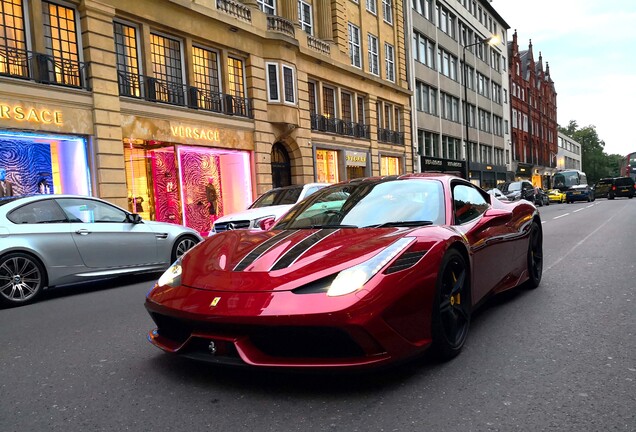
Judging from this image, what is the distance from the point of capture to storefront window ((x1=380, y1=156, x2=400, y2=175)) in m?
30.5

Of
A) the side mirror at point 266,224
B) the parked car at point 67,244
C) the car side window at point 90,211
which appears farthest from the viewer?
the car side window at point 90,211

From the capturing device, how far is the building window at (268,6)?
71.4ft

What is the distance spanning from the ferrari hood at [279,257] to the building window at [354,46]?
2545cm

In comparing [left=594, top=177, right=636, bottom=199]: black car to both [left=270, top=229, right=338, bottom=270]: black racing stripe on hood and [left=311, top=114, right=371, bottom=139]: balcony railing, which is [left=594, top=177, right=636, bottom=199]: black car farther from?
[left=270, top=229, right=338, bottom=270]: black racing stripe on hood

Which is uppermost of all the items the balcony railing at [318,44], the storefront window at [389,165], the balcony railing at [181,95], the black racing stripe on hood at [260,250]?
the balcony railing at [318,44]

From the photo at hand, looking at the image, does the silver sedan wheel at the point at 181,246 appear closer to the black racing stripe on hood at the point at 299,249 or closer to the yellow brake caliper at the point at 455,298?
the black racing stripe on hood at the point at 299,249

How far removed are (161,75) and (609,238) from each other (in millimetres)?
13711

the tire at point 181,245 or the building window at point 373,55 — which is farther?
the building window at point 373,55

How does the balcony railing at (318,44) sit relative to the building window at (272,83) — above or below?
above

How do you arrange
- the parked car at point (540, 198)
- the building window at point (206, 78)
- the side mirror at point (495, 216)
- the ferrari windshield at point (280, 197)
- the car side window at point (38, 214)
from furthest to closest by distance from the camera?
the parked car at point (540, 198)
the building window at point (206, 78)
the ferrari windshield at point (280, 197)
the car side window at point (38, 214)
the side mirror at point (495, 216)

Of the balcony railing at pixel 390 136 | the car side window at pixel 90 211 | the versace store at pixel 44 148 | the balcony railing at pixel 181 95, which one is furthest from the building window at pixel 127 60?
the balcony railing at pixel 390 136

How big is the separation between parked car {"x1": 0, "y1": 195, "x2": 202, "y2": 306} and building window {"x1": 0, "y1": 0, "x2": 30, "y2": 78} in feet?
23.3

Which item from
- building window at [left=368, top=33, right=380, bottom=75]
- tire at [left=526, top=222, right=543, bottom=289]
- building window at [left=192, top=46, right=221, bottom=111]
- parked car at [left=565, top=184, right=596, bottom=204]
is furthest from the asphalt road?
parked car at [left=565, top=184, right=596, bottom=204]

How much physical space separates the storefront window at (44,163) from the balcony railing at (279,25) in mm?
9981
